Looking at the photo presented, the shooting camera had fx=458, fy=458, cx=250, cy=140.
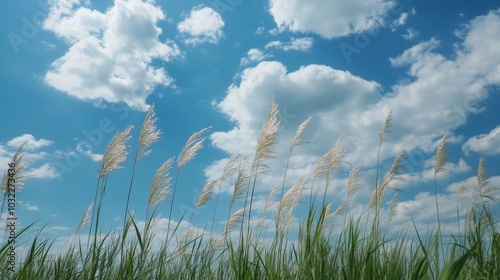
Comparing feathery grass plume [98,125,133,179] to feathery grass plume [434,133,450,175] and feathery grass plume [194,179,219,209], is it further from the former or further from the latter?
feathery grass plume [434,133,450,175]

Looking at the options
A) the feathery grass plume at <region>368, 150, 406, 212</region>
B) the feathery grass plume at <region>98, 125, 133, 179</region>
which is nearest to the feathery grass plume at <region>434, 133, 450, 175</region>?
the feathery grass plume at <region>368, 150, 406, 212</region>

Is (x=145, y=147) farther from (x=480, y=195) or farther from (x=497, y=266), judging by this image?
(x=480, y=195)

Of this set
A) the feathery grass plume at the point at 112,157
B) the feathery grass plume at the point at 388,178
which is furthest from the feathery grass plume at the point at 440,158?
the feathery grass plume at the point at 112,157

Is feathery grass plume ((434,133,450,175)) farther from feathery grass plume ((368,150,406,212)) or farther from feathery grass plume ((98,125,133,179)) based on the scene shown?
feathery grass plume ((98,125,133,179))

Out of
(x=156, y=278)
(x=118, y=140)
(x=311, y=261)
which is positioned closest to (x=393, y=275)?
(x=311, y=261)

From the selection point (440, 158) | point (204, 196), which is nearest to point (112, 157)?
point (204, 196)

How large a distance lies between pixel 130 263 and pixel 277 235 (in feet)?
4.69

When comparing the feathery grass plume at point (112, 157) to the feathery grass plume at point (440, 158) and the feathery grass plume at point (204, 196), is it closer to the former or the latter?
the feathery grass plume at point (204, 196)

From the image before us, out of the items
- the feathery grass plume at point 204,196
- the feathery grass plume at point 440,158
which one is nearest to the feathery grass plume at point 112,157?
the feathery grass plume at point 204,196

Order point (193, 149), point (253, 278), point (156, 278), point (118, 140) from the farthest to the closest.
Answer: point (193, 149)
point (118, 140)
point (156, 278)
point (253, 278)

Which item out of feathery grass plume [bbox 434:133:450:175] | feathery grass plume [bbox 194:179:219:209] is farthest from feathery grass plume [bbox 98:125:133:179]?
feathery grass plume [bbox 434:133:450:175]

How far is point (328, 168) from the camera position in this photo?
5.22 metres

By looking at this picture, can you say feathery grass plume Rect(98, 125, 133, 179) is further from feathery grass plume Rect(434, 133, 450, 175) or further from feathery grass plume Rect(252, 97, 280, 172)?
feathery grass plume Rect(434, 133, 450, 175)

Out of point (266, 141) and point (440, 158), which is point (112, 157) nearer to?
point (266, 141)
